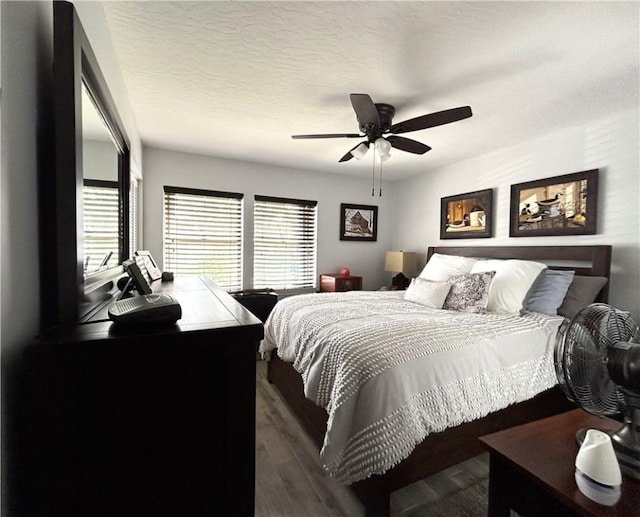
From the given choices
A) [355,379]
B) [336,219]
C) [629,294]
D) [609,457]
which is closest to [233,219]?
[336,219]

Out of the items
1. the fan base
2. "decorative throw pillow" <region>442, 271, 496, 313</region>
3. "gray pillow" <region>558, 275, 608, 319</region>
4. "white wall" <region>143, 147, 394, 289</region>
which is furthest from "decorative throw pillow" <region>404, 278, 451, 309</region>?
"white wall" <region>143, 147, 394, 289</region>

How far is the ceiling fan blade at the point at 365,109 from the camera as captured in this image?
6.02 ft

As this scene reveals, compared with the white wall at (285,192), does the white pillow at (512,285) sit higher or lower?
lower

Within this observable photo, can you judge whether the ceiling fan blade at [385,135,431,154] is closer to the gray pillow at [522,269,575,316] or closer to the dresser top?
the gray pillow at [522,269,575,316]

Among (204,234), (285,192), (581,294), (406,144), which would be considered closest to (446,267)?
(581,294)

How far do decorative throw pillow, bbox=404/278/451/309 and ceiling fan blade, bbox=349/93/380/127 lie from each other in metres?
1.49

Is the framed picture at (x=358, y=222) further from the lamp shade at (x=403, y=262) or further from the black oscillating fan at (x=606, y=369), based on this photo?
the black oscillating fan at (x=606, y=369)

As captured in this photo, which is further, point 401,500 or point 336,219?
point 336,219

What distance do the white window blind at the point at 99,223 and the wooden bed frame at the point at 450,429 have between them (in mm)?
1430

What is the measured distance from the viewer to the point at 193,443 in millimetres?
679

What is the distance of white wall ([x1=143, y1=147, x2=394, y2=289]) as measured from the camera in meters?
3.47

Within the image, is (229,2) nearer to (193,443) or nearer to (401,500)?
(193,443)

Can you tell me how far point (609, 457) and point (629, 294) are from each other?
2363mm

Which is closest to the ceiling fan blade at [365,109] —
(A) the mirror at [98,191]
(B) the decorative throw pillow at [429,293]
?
(A) the mirror at [98,191]
